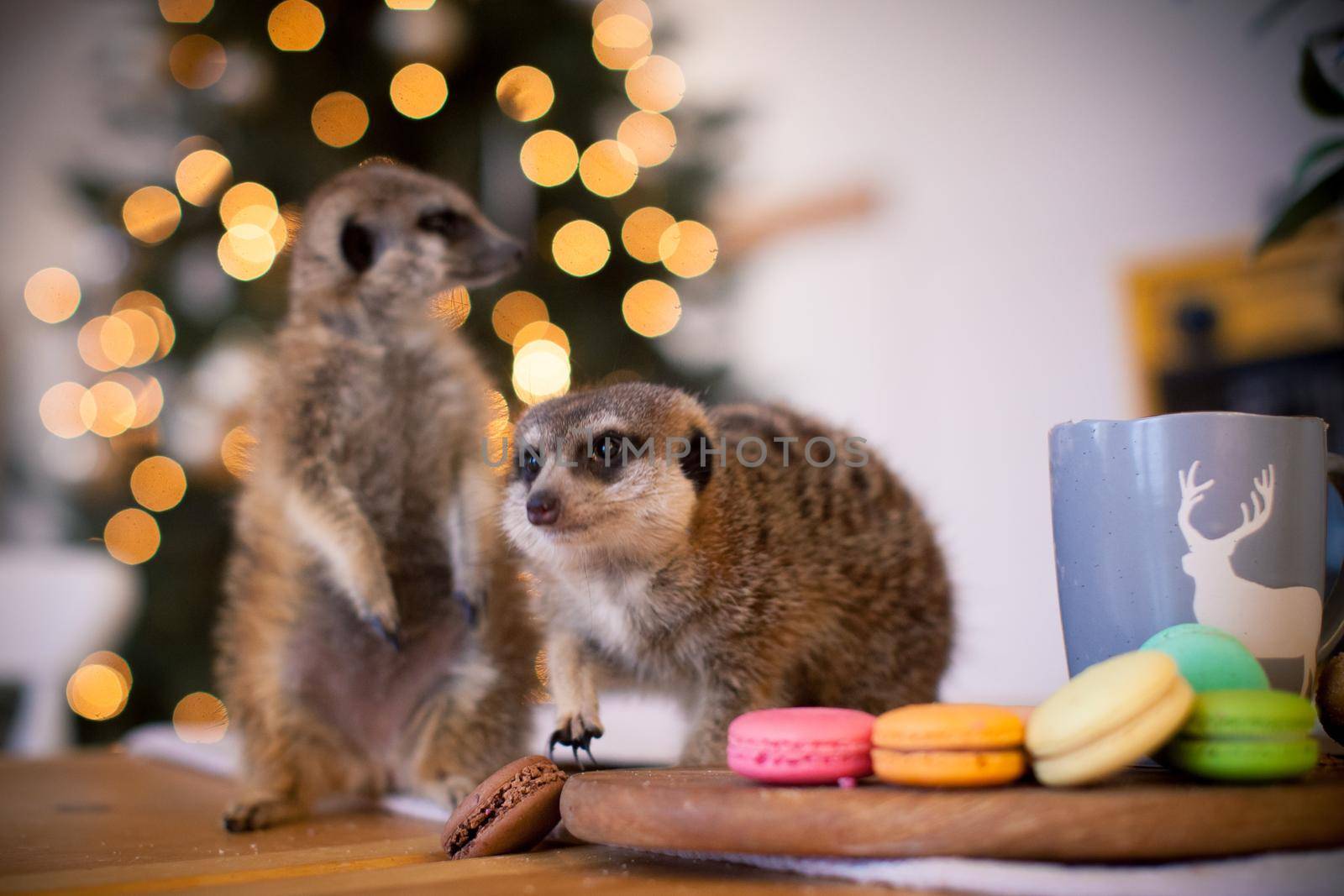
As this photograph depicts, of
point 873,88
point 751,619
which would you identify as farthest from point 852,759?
point 873,88

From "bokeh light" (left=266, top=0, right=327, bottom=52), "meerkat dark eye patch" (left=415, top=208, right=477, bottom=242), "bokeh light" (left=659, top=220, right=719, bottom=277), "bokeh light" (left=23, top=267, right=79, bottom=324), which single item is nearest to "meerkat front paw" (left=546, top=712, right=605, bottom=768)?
"meerkat dark eye patch" (left=415, top=208, right=477, bottom=242)

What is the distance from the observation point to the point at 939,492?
301 centimetres

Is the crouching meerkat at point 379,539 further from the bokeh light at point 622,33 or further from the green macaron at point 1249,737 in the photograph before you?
the bokeh light at point 622,33

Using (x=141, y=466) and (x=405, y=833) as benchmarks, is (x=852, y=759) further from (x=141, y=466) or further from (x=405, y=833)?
(x=141, y=466)

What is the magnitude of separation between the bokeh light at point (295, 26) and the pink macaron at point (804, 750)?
66.2 inches

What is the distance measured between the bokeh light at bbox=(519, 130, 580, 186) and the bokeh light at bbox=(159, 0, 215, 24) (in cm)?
60

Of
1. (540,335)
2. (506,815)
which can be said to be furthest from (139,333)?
(506,815)

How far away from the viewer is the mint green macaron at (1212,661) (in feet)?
1.81

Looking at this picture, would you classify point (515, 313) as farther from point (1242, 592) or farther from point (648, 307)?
point (1242, 592)

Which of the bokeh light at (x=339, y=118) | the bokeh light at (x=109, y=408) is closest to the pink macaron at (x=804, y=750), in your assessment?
the bokeh light at (x=339, y=118)

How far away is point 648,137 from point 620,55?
6.5 inches

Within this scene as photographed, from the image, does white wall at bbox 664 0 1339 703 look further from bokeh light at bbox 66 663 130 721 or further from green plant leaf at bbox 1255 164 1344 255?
bokeh light at bbox 66 663 130 721

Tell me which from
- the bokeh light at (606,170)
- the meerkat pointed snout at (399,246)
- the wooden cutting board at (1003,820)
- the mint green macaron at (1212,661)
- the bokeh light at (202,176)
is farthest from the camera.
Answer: the bokeh light at (202,176)

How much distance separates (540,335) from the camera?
1.76 metres
